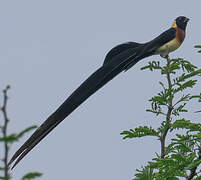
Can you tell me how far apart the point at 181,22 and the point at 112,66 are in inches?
126

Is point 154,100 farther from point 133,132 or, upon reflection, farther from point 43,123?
point 43,123

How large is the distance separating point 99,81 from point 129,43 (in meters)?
1.75

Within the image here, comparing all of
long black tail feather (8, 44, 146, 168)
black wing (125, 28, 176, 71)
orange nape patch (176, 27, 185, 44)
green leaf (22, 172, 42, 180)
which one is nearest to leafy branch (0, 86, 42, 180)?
green leaf (22, 172, 42, 180)

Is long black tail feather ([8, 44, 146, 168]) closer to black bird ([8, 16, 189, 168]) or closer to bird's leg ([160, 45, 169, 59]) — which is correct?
black bird ([8, 16, 189, 168])

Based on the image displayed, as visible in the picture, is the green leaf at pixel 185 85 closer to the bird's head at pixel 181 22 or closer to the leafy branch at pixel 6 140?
the bird's head at pixel 181 22

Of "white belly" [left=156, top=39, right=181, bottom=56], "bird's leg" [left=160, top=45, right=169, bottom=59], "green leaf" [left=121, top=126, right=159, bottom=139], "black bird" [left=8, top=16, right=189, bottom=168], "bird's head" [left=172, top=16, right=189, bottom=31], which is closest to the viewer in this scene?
"black bird" [left=8, top=16, right=189, bottom=168]

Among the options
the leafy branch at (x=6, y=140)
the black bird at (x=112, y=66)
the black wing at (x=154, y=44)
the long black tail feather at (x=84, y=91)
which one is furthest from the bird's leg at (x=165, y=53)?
the leafy branch at (x=6, y=140)

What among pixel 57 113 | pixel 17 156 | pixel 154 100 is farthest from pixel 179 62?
pixel 17 156

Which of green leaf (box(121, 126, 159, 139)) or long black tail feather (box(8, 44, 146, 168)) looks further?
green leaf (box(121, 126, 159, 139))

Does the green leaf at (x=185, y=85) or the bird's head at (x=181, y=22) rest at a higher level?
the bird's head at (x=181, y=22)

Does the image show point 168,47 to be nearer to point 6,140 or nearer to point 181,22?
point 181,22

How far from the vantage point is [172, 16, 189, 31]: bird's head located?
9.42m

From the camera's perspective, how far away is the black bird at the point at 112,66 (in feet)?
15.8

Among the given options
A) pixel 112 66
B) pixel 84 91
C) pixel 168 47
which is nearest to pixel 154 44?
pixel 168 47
